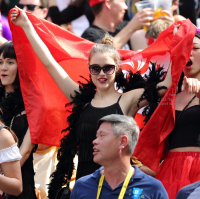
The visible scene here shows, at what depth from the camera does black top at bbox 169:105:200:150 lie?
3.49m

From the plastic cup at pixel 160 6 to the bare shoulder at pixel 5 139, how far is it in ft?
7.95

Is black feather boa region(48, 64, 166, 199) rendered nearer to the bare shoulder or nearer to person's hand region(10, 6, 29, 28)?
the bare shoulder

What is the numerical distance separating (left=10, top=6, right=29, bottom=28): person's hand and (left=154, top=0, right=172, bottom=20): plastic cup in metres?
1.58

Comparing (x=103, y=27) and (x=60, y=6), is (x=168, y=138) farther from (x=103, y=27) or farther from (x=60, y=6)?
(x=60, y=6)

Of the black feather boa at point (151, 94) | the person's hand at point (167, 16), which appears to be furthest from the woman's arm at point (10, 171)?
the person's hand at point (167, 16)

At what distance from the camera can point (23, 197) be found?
397cm

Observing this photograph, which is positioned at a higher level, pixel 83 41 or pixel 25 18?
pixel 25 18

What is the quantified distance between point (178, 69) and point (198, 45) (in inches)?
12.8

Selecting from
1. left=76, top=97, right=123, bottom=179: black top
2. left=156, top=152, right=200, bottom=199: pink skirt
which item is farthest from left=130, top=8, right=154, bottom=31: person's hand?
left=156, top=152, right=200, bottom=199: pink skirt

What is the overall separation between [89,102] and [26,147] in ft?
2.25

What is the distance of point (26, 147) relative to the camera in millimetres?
4055

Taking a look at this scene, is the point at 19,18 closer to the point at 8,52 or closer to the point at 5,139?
the point at 8,52

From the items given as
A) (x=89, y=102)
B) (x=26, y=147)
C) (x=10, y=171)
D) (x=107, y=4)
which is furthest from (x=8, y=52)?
(x=107, y=4)

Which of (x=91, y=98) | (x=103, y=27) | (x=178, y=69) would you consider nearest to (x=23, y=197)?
(x=91, y=98)
